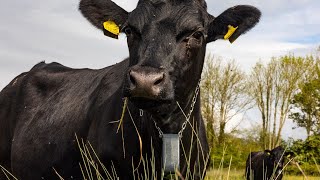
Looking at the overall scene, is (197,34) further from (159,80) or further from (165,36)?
(159,80)

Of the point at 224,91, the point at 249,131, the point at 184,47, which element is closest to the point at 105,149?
the point at 184,47

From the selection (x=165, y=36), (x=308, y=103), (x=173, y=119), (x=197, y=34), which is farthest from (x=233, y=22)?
(x=308, y=103)

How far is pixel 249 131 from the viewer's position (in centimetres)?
4244

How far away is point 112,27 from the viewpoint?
18.0 feet

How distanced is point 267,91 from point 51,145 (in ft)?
118

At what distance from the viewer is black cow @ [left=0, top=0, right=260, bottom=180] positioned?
442 cm

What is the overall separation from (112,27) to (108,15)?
13 cm

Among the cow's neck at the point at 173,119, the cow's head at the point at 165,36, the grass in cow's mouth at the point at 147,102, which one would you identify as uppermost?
the cow's head at the point at 165,36

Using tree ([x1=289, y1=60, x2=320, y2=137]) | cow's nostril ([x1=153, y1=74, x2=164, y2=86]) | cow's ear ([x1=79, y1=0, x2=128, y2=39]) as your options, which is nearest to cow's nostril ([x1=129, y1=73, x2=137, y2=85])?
cow's nostril ([x1=153, y1=74, x2=164, y2=86])

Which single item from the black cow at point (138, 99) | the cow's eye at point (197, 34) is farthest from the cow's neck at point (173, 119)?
the cow's eye at point (197, 34)

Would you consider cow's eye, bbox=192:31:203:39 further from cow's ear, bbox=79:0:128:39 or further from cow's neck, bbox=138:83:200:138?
cow's ear, bbox=79:0:128:39

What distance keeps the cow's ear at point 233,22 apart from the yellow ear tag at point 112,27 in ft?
3.01

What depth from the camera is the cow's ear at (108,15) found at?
5465 mm

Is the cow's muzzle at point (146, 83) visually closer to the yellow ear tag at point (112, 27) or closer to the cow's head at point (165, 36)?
the cow's head at point (165, 36)
